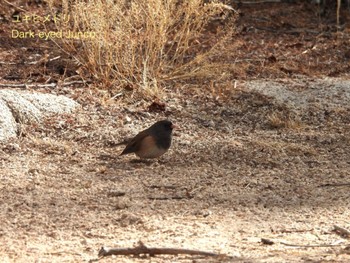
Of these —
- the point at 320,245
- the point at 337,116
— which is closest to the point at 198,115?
the point at 337,116

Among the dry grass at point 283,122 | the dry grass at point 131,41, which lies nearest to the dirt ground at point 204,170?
the dry grass at point 283,122

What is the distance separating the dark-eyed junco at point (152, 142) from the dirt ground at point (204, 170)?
12cm

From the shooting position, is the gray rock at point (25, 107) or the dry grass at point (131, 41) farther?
the dry grass at point (131, 41)

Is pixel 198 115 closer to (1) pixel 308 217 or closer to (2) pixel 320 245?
(1) pixel 308 217

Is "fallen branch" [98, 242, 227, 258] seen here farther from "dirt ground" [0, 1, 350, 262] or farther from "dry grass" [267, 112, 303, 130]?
"dry grass" [267, 112, 303, 130]

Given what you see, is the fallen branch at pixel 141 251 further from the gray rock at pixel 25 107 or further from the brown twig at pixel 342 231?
the gray rock at pixel 25 107

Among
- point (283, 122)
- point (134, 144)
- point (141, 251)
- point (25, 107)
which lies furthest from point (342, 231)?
point (25, 107)

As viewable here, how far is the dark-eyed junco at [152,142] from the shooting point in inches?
266

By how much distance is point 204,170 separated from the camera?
675cm

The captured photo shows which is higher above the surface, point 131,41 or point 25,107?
point 131,41

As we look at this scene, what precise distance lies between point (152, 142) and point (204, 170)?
1.44 ft

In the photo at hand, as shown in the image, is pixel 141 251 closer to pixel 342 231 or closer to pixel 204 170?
pixel 342 231

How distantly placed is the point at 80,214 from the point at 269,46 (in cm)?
510

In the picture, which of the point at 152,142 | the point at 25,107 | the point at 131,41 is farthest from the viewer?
the point at 131,41
